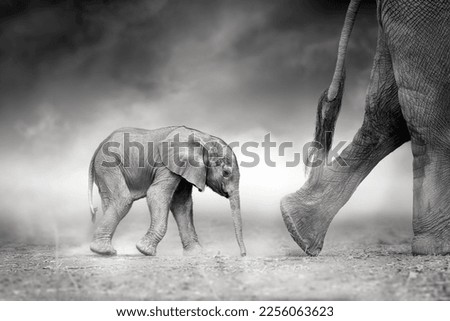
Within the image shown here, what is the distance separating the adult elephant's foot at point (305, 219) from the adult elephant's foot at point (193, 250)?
563 millimetres

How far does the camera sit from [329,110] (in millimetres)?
4355

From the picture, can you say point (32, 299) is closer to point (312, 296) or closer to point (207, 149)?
point (312, 296)

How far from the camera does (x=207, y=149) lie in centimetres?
447

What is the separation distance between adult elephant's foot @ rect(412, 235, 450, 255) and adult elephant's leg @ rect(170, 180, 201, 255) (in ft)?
4.20

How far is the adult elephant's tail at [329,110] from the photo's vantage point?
4266 mm

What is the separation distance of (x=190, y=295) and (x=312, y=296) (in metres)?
0.49

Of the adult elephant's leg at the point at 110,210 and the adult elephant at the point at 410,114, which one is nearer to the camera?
the adult elephant at the point at 410,114

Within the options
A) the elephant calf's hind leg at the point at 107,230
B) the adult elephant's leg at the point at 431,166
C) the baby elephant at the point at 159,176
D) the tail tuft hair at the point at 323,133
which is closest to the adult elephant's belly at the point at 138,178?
the baby elephant at the point at 159,176

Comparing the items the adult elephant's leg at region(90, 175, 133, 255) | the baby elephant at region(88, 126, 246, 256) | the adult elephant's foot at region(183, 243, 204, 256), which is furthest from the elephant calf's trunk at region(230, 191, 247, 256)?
the adult elephant's leg at region(90, 175, 133, 255)

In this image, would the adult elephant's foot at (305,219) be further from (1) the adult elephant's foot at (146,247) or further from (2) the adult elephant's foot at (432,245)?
(1) the adult elephant's foot at (146,247)

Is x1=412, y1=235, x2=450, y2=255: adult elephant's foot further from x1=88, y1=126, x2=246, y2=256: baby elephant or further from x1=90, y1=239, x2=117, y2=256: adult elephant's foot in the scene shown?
x1=90, y1=239, x2=117, y2=256: adult elephant's foot

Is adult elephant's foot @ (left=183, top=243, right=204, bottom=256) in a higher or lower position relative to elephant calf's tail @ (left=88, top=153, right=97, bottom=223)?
lower

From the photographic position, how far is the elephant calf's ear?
4.39m

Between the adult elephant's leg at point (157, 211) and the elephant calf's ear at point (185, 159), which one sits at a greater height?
the elephant calf's ear at point (185, 159)
